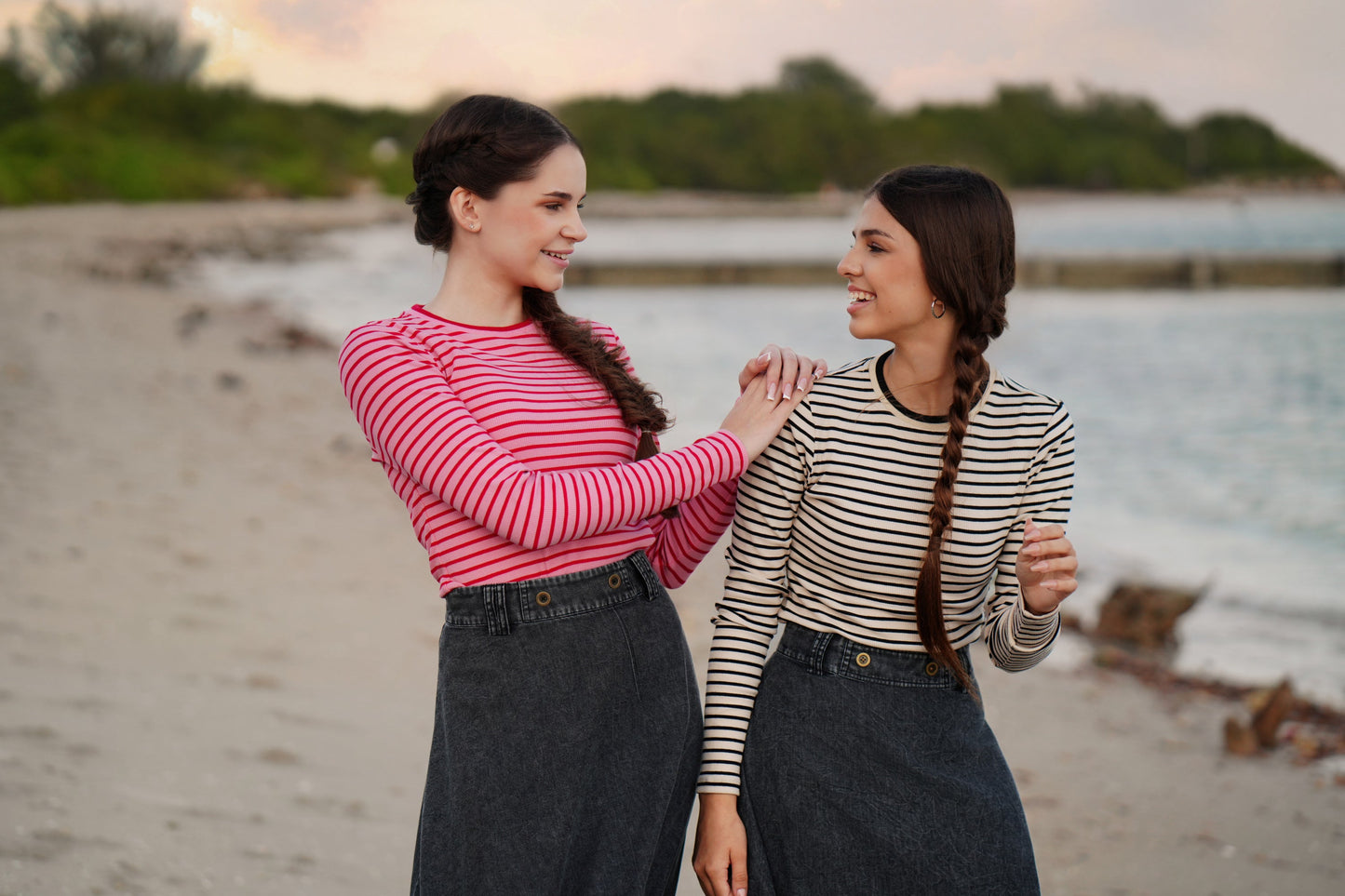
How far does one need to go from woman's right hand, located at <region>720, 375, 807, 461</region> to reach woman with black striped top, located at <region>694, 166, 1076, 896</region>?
0.02 meters

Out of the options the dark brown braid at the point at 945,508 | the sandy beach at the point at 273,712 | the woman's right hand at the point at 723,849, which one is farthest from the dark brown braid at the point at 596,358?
the sandy beach at the point at 273,712

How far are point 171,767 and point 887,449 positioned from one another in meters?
2.33

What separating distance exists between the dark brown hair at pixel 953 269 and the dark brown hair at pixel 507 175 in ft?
1.45

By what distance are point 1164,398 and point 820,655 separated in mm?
11779

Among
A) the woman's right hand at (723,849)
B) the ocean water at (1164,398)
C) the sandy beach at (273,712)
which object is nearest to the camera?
the woman's right hand at (723,849)

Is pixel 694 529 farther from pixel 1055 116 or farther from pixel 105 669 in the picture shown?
pixel 1055 116

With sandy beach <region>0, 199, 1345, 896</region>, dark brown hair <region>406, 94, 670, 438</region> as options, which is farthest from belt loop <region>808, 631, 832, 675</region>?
sandy beach <region>0, 199, 1345, 896</region>

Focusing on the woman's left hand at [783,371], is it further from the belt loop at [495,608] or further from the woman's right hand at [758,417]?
the belt loop at [495,608]

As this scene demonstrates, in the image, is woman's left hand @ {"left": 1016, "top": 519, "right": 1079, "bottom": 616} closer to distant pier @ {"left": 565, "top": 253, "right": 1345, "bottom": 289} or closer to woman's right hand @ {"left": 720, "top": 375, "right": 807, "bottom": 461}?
woman's right hand @ {"left": 720, "top": 375, "right": 807, "bottom": 461}

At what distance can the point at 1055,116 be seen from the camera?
55969 mm

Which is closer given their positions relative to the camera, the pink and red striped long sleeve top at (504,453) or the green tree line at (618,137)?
the pink and red striped long sleeve top at (504,453)

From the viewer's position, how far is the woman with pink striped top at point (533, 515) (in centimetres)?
155

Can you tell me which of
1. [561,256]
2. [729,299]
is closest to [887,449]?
[561,256]

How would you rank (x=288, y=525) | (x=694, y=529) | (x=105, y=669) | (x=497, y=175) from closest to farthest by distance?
(x=497, y=175) → (x=694, y=529) → (x=105, y=669) → (x=288, y=525)
